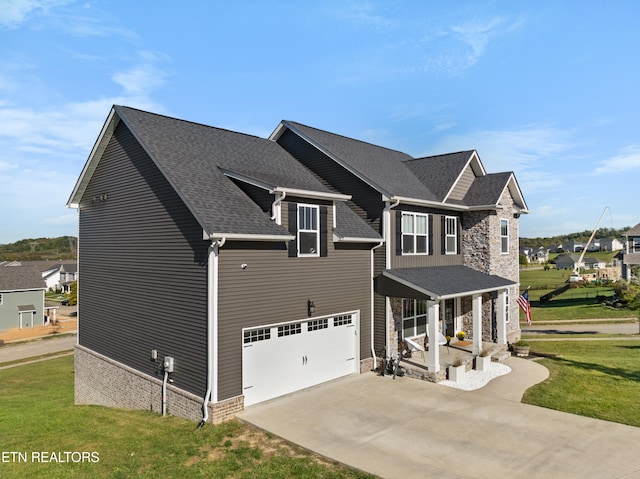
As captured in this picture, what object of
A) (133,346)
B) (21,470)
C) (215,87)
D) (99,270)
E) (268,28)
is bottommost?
(21,470)

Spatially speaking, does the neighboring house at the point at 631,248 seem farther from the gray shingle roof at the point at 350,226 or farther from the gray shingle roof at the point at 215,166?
the gray shingle roof at the point at 215,166

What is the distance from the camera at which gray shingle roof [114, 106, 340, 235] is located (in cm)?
1229

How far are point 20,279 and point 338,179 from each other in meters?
46.3

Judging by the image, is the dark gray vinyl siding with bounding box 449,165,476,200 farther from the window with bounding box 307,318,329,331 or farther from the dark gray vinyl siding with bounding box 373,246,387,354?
the window with bounding box 307,318,329,331

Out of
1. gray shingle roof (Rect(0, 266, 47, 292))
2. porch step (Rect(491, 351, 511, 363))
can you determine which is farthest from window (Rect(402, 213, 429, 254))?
gray shingle roof (Rect(0, 266, 47, 292))

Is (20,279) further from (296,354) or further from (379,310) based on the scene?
(379,310)

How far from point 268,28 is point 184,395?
13736 millimetres

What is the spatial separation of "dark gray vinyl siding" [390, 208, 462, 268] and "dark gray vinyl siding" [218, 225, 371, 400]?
1.45 meters

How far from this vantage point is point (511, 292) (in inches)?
907

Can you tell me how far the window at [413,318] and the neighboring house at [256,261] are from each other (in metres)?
0.10

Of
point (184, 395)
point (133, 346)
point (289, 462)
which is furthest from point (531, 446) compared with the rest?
point (133, 346)

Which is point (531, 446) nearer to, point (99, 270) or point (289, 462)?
point (289, 462)

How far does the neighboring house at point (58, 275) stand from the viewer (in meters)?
89.8

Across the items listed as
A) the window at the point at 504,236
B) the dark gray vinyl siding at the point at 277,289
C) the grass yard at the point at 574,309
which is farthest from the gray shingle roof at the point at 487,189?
the grass yard at the point at 574,309
